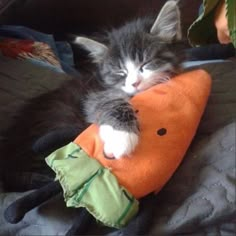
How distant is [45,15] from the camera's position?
1391 mm

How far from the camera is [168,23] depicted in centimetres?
108

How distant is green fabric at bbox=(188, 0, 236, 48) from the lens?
0.92 m

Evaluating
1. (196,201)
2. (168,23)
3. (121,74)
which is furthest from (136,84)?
(196,201)

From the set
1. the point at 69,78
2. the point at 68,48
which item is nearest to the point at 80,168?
the point at 69,78

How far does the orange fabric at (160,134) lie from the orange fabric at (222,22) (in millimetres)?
138

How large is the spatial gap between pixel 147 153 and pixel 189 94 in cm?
18

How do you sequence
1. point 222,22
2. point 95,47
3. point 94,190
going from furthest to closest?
point 95,47 → point 222,22 → point 94,190

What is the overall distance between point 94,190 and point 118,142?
4.3 inches

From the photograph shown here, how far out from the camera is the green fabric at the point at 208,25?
3.02 feet

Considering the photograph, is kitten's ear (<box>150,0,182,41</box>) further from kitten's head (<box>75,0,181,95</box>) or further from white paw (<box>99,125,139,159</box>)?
white paw (<box>99,125,139,159</box>)

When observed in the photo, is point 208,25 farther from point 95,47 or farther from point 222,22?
point 95,47

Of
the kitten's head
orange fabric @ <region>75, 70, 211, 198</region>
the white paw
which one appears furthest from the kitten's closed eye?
the white paw

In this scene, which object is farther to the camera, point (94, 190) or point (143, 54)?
point (143, 54)

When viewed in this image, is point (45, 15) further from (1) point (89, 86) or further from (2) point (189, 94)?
(2) point (189, 94)
